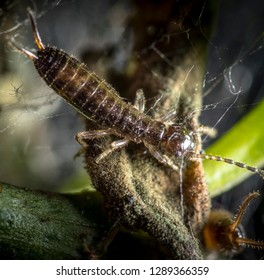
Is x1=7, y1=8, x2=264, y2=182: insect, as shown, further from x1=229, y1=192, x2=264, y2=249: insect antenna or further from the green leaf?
x1=229, y1=192, x2=264, y2=249: insect antenna

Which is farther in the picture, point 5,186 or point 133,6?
point 133,6

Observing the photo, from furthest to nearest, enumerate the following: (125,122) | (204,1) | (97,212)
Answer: (125,122), (204,1), (97,212)

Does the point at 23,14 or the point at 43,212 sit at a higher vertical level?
the point at 23,14

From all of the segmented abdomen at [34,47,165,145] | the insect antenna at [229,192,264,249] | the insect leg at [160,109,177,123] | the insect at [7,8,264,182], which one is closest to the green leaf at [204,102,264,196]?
the insect at [7,8,264,182]

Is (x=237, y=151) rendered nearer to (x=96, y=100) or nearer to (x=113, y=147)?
(x=113, y=147)

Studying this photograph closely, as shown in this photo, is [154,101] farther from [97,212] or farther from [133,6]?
[133,6]
